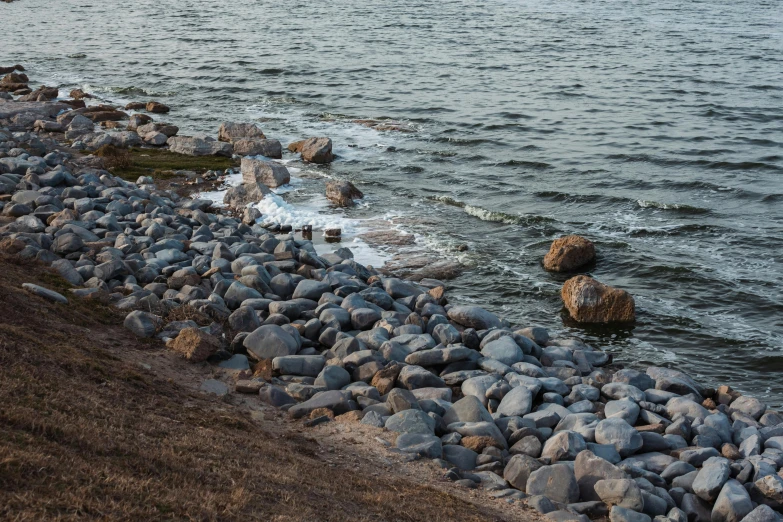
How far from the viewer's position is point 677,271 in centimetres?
1177

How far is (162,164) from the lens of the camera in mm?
16766

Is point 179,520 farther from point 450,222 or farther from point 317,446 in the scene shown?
point 450,222

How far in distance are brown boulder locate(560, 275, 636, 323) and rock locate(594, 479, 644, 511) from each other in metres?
4.68

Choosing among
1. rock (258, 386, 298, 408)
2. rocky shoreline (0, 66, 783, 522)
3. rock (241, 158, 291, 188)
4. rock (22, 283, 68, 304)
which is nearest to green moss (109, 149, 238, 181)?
rock (241, 158, 291, 188)

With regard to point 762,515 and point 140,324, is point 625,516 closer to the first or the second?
point 762,515

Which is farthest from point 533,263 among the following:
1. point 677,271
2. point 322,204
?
point 322,204

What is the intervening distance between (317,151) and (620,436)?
1218 cm

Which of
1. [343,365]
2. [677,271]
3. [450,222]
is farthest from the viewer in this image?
[450,222]

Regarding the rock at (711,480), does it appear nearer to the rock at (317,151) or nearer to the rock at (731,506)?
the rock at (731,506)

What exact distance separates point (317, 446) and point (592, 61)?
2540 cm

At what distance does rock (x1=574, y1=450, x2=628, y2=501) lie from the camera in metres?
5.82

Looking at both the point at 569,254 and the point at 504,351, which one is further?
the point at 569,254

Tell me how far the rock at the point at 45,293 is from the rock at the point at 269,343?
6.03 ft

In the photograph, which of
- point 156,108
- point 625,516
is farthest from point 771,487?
point 156,108
